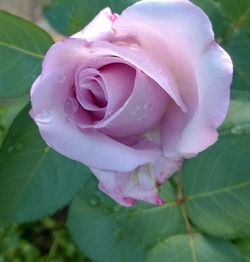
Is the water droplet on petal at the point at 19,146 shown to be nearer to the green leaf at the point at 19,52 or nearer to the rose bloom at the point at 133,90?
the green leaf at the point at 19,52

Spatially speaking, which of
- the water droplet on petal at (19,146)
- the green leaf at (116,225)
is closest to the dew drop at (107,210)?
the green leaf at (116,225)

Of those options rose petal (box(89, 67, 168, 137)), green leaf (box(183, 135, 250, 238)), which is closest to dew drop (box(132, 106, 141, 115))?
rose petal (box(89, 67, 168, 137))

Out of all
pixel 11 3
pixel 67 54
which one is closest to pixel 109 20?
pixel 67 54

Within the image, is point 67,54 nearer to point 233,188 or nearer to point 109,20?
point 109,20

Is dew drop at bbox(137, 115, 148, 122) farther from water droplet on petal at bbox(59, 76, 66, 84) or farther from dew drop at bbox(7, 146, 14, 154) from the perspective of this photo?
dew drop at bbox(7, 146, 14, 154)

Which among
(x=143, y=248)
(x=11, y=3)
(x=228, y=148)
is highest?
(x=228, y=148)

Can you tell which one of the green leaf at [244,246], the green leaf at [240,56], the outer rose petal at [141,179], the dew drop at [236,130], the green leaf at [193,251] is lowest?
the green leaf at [244,246]
